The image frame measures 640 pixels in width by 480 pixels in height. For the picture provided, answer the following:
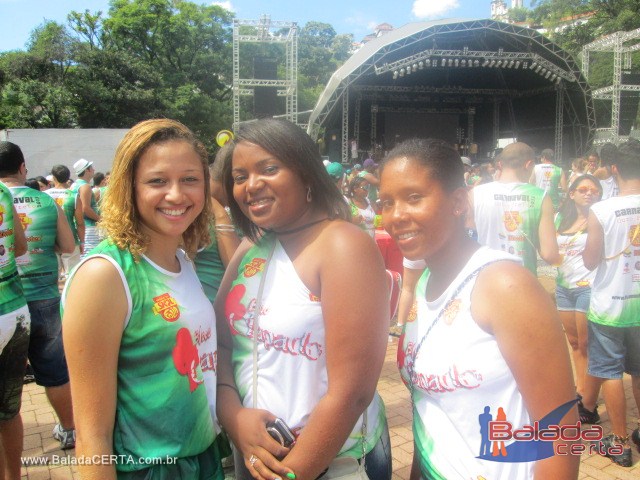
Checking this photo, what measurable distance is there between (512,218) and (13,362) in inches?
140

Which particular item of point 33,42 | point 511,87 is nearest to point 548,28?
point 511,87

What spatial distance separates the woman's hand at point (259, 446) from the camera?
1.41 meters

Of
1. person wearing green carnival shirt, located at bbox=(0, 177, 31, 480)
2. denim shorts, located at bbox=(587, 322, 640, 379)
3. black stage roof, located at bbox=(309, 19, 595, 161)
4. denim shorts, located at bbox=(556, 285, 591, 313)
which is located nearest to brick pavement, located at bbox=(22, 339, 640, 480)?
person wearing green carnival shirt, located at bbox=(0, 177, 31, 480)

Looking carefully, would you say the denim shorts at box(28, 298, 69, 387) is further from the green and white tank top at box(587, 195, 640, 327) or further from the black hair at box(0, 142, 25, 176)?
the green and white tank top at box(587, 195, 640, 327)

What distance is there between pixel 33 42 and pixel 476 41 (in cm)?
2917

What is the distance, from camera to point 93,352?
1.32 metres

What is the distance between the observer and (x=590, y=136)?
2139cm

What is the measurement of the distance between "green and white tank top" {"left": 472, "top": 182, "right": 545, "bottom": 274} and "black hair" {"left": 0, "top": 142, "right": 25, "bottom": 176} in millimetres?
3543

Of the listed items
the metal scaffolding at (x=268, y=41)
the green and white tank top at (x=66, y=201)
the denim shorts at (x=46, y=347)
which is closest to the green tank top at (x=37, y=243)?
the denim shorts at (x=46, y=347)

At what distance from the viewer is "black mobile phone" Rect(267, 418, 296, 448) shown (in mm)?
1424

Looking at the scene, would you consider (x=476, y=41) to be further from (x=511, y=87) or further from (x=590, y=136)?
(x=590, y=136)

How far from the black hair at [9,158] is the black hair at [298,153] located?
100 inches

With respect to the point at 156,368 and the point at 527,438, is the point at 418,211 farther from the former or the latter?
the point at 156,368

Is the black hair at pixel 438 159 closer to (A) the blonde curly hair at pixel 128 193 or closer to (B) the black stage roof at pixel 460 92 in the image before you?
(A) the blonde curly hair at pixel 128 193
